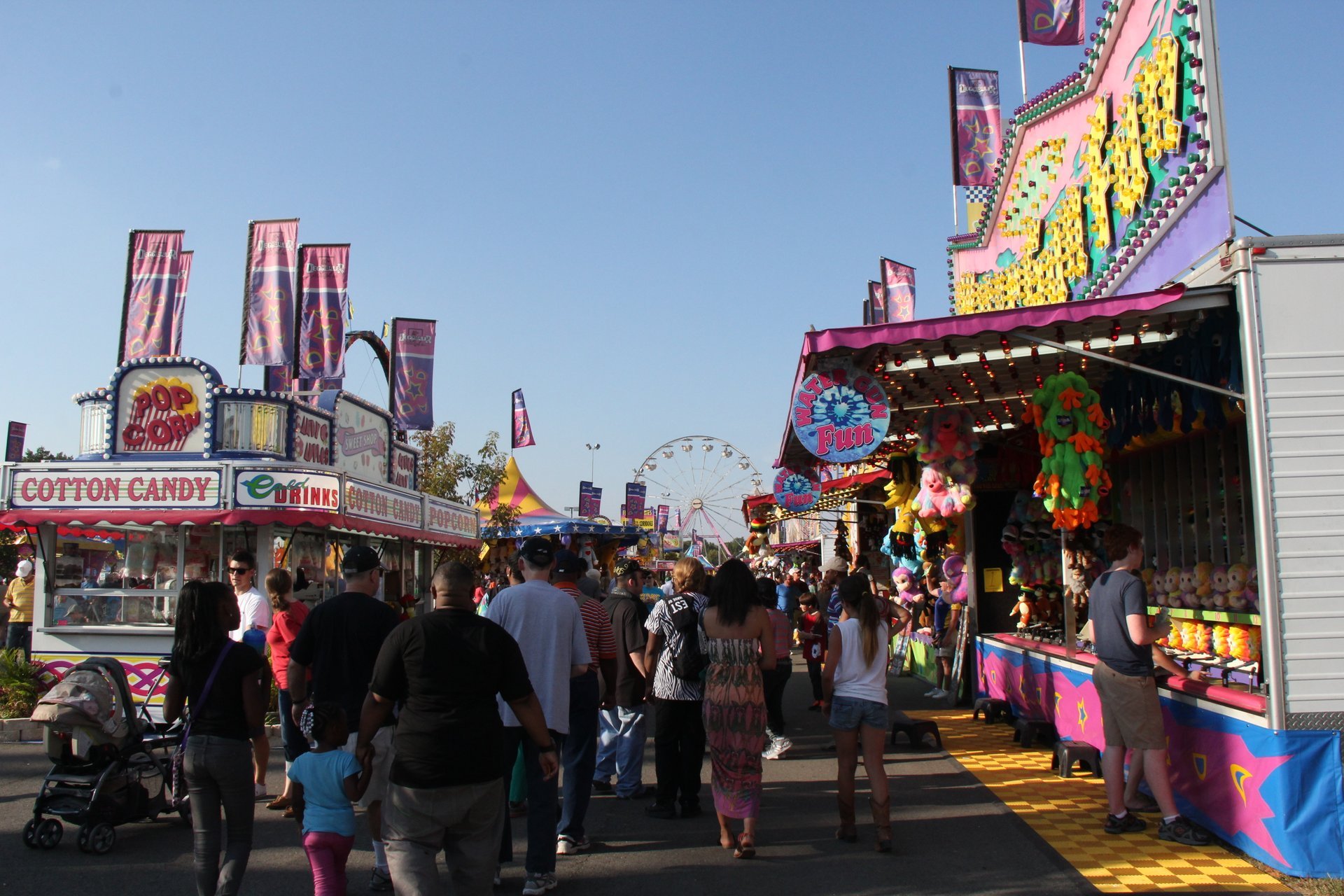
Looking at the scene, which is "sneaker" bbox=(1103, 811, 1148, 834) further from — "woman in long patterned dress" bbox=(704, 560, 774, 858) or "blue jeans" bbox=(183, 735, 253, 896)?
"blue jeans" bbox=(183, 735, 253, 896)

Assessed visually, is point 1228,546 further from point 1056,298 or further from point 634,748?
point 634,748

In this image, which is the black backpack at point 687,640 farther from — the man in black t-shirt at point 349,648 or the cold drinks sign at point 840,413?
the man in black t-shirt at point 349,648

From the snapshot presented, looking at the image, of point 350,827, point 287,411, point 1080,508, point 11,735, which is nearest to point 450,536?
point 287,411

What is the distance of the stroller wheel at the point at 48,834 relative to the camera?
609 cm

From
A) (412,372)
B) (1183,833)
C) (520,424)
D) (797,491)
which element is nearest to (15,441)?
(520,424)

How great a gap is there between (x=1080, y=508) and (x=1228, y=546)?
1323mm

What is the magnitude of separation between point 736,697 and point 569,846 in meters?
1.29

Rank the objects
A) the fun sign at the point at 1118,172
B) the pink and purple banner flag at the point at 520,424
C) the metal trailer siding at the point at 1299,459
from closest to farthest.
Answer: the metal trailer siding at the point at 1299,459 → the fun sign at the point at 1118,172 → the pink and purple banner flag at the point at 520,424

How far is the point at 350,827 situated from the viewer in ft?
14.2

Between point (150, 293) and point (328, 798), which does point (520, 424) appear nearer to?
point (150, 293)

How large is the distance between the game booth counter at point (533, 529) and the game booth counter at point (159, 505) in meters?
11.1

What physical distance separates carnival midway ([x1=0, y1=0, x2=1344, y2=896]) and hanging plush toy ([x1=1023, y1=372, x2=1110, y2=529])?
29 mm

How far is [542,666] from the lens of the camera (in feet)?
16.9

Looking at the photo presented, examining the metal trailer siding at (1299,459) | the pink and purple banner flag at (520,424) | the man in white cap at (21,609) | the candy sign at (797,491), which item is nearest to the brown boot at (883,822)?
the metal trailer siding at (1299,459)
